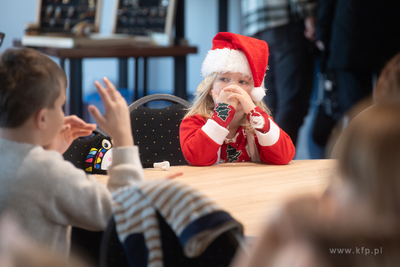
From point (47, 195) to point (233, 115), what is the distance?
92 centimetres

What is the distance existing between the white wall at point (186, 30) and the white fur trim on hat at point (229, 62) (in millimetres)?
3807

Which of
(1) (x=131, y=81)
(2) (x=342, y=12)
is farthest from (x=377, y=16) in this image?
(1) (x=131, y=81)

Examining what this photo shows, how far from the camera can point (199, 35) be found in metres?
6.00

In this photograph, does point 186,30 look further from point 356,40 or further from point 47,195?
point 47,195

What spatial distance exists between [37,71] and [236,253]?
60cm

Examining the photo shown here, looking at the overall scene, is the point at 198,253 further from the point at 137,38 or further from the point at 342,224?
the point at 137,38

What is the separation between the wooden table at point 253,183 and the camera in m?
1.20

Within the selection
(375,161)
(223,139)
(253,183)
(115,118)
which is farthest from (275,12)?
(375,161)

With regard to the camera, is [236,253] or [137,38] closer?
[236,253]

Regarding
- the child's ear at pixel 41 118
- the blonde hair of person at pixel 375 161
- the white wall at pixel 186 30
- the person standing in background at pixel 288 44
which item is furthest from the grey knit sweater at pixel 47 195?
the white wall at pixel 186 30

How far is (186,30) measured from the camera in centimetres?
603

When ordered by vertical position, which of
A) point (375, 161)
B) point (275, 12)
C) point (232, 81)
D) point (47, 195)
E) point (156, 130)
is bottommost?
point (156, 130)

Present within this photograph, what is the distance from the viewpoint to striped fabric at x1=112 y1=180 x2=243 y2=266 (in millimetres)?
846

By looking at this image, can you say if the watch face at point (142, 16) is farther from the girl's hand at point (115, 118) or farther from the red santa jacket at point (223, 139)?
the girl's hand at point (115, 118)
